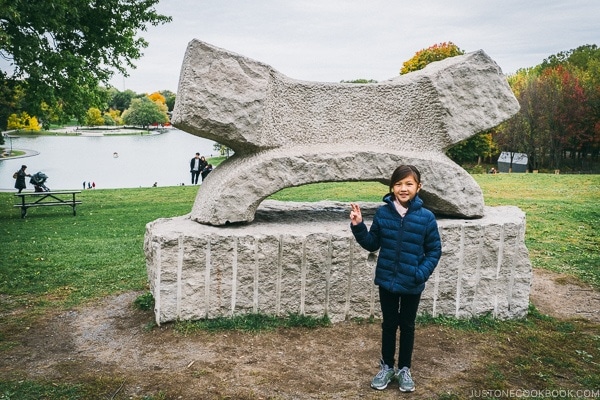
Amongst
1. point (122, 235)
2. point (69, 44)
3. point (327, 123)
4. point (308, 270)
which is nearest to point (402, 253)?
point (308, 270)

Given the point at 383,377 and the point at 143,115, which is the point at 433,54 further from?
the point at 143,115

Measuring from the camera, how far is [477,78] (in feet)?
17.4

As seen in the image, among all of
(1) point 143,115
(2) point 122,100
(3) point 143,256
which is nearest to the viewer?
(3) point 143,256

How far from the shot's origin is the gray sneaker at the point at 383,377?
12.4 ft

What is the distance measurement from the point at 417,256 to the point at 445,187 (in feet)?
5.81

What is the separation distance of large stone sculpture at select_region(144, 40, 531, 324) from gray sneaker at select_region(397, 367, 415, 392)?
1294mm

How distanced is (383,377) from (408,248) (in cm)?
102

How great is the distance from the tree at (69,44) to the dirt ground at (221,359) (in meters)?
7.42

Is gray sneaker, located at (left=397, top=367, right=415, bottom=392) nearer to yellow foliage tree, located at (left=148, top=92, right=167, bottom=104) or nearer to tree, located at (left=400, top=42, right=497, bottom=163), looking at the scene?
tree, located at (left=400, top=42, right=497, bottom=163)

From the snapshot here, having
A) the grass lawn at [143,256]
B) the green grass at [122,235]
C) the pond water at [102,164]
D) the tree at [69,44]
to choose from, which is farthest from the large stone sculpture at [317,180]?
the pond water at [102,164]

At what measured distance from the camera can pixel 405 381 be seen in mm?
3742

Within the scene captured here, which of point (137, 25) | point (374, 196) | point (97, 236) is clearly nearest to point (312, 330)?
point (97, 236)

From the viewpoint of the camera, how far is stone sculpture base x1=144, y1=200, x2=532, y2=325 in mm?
4754

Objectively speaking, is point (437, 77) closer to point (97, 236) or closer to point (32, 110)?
point (97, 236)
